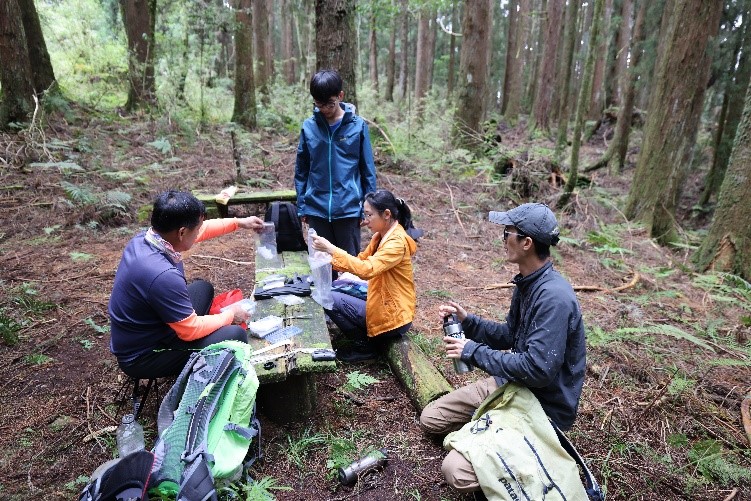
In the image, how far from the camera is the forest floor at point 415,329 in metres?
2.90

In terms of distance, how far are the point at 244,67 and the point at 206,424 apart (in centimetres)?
1081

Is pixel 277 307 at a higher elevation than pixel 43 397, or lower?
higher

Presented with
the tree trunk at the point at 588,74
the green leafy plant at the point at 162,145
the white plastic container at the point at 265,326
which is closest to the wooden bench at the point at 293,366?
the white plastic container at the point at 265,326

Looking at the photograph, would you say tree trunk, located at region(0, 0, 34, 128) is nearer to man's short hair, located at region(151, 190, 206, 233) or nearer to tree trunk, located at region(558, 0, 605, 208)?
man's short hair, located at region(151, 190, 206, 233)

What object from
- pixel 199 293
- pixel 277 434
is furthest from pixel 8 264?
pixel 277 434

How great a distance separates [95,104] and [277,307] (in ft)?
34.1

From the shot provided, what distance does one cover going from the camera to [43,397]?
135 inches

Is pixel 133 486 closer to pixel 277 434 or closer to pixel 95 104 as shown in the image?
pixel 277 434

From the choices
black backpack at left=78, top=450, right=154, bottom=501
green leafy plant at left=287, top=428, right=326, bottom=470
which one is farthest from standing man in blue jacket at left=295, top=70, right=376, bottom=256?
black backpack at left=78, top=450, right=154, bottom=501

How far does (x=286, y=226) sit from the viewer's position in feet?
16.6

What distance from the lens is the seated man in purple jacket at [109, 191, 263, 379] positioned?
2.77m

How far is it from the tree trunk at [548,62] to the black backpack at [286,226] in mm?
17077

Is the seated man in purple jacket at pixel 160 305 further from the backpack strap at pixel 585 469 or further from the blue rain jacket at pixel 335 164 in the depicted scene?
the backpack strap at pixel 585 469

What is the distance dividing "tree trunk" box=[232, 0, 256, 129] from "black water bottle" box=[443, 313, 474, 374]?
1055 cm
